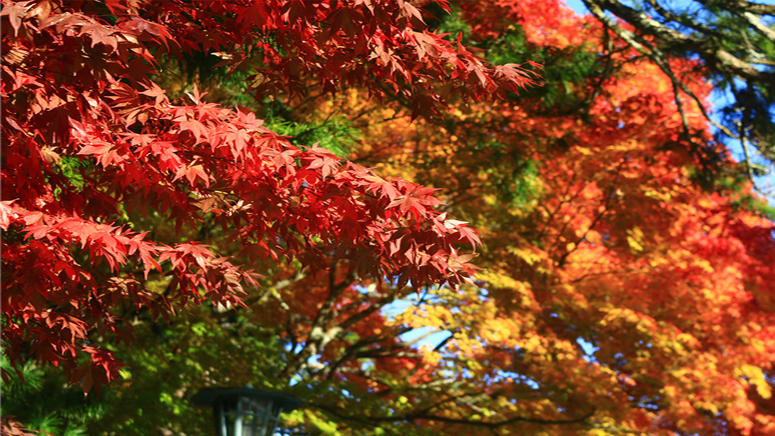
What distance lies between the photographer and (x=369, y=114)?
356 inches

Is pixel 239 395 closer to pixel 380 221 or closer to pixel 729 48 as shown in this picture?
pixel 380 221

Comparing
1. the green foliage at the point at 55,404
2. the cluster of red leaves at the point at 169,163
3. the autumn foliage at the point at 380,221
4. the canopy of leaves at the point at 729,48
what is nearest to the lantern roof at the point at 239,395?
the autumn foliage at the point at 380,221

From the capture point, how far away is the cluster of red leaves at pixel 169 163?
2584 mm

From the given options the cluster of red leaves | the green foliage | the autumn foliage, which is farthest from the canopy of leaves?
the green foliage

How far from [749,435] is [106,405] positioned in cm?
1322

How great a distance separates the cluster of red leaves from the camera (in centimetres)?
258

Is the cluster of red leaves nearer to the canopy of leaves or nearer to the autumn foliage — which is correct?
the autumn foliage

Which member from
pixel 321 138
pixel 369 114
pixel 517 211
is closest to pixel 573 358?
pixel 517 211

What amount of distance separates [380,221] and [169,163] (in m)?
1.00

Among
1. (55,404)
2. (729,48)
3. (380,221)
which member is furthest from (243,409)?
(729,48)

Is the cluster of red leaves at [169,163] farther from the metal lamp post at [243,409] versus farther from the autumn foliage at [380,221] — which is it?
the metal lamp post at [243,409]

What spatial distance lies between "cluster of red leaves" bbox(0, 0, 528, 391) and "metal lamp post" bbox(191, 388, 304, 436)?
2.62 m

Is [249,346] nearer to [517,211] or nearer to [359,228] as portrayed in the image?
[517,211]

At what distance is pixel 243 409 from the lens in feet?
20.2
